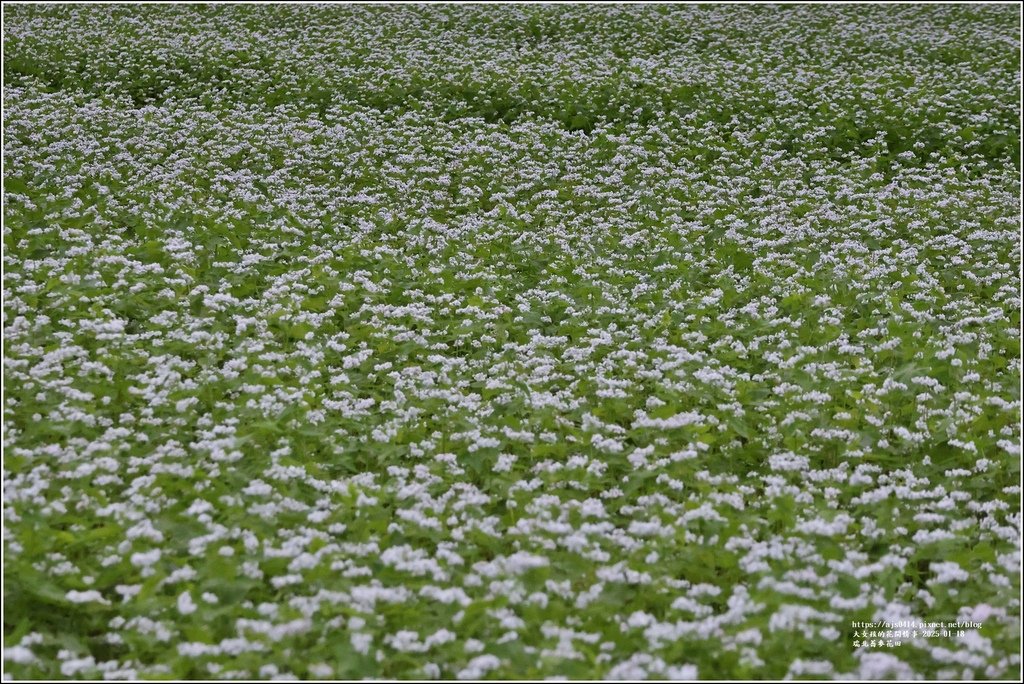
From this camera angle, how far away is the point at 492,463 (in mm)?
5996

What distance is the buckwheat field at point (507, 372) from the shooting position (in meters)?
4.45

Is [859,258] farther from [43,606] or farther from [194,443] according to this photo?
[43,606]

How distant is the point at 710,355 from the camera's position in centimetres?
763

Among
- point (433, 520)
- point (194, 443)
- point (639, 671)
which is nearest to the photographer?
point (639, 671)

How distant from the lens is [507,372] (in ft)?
23.8

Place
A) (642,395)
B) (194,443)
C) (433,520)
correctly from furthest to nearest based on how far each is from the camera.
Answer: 1. (642,395)
2. (194,443)
3. (433,520)

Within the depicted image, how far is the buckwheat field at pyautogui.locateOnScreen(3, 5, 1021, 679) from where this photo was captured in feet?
14.6

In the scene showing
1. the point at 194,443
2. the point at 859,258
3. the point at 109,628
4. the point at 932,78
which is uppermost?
the point at 932,78

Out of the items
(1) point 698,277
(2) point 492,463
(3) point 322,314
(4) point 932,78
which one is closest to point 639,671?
(2) point 492,463

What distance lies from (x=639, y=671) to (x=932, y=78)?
14.6 m

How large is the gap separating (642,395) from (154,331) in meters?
3.81

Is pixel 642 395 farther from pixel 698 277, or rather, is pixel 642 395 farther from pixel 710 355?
pixel 698 277

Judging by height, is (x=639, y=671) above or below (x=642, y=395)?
below

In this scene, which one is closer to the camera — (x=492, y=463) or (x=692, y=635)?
(x=692, y=635)
